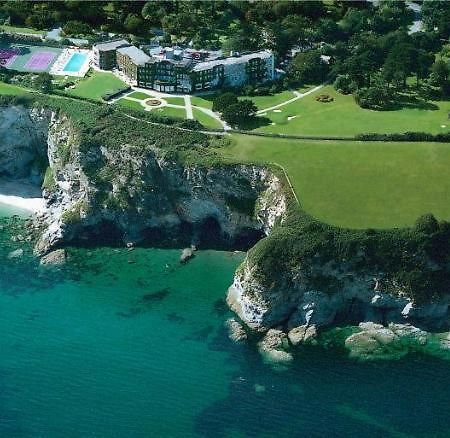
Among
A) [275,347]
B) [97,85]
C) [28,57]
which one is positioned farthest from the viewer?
[28,57]

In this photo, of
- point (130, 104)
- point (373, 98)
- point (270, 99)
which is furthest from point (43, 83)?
point (373, 98)

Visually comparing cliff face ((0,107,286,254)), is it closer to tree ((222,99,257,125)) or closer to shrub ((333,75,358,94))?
tree ((222,99,257,125))

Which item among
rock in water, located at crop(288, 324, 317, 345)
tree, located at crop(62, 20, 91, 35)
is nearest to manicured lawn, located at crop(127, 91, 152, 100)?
tree, located at crop(62, 20, 91, 35)

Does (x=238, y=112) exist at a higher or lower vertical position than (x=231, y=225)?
higher

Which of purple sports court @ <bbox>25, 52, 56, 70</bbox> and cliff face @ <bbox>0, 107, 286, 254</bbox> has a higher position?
purple sports court @ <bbox>25, 52, 56, 70</bbox>

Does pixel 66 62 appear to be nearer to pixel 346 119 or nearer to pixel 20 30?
pixel 20 30

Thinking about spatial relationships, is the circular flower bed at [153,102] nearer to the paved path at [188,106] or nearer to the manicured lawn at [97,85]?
the paved path at [188,106]

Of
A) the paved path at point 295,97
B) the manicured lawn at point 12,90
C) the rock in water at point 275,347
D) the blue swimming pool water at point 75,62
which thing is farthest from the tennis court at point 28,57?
the rock in water at point 275,347
